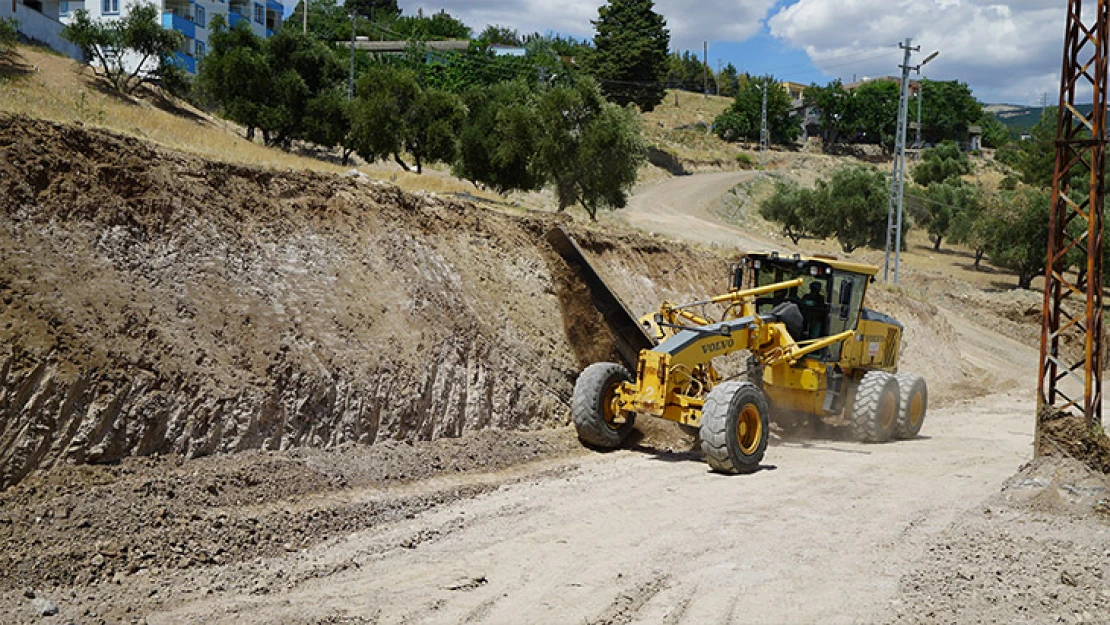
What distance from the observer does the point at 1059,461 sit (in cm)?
1112

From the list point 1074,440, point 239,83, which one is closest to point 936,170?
point 239,83

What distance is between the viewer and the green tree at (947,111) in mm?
103062

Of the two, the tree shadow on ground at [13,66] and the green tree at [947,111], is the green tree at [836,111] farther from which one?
the tree shadow on ground at [13,66]

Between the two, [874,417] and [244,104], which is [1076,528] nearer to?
[874,417]

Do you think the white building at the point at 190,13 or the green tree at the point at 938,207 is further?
the green tree at the point at 938,207

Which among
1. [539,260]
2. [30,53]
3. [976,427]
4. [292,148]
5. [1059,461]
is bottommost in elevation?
[976,427]

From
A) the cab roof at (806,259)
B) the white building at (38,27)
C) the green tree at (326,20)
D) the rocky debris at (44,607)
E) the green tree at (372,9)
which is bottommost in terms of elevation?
the rocky debris at (44,607)

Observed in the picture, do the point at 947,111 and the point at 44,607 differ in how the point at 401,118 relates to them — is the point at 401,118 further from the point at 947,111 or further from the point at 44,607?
the point at 947,111

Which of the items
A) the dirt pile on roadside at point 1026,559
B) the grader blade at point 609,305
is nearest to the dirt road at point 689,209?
the grader blade at point 609,305

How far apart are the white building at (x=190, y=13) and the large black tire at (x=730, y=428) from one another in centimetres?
4404

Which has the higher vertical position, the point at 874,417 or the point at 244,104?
the point at 244,104

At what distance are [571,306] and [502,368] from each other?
8.06ft

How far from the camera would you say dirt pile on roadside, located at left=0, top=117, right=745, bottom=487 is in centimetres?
918

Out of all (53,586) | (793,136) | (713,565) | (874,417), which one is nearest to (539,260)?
(874,417)
